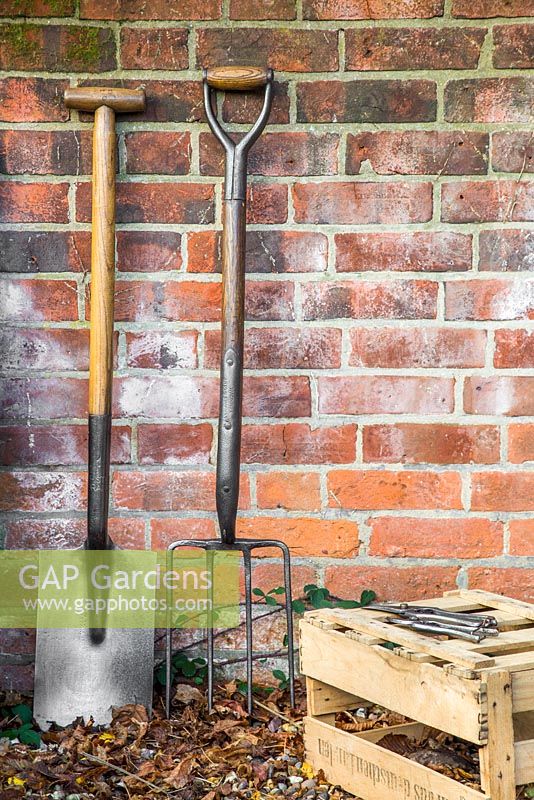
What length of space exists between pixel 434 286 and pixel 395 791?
111 centimetres

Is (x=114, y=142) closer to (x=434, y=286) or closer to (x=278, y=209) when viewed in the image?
(x=278, y=209)

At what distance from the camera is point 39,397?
83.0 inches

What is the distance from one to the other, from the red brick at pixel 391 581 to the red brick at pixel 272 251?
0.73 meters

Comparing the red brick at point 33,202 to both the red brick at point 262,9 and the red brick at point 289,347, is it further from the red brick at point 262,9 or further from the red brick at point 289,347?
the red brick at point 262,9

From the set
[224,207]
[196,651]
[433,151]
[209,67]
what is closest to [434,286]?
[433,151]

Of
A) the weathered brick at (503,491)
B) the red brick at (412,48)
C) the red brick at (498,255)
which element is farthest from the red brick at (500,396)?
the red brick at (412,48)

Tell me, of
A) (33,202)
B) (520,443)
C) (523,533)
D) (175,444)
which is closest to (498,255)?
(520,443)

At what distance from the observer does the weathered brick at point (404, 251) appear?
208 cm

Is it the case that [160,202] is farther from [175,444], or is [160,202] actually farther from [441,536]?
[441,536]

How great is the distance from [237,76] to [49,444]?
0.96 m

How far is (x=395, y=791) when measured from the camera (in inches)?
60.4

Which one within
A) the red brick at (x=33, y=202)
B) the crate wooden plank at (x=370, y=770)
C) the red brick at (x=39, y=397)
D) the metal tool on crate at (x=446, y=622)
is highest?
the red brick at (x=33, y=202)

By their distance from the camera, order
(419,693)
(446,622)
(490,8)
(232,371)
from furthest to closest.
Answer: (490,8) < (232,371) < (446,622) < (419,693)

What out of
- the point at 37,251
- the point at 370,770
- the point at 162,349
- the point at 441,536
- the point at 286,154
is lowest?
the point at 370,770
